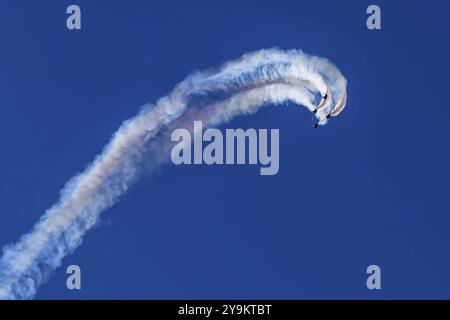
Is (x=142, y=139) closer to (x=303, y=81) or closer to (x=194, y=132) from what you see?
(x=194, y=132)

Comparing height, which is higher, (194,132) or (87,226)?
(194,132)

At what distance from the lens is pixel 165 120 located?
50750 millimetres

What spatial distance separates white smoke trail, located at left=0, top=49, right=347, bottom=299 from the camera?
4997cm

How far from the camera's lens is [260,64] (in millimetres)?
50438

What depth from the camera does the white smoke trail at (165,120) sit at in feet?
164
